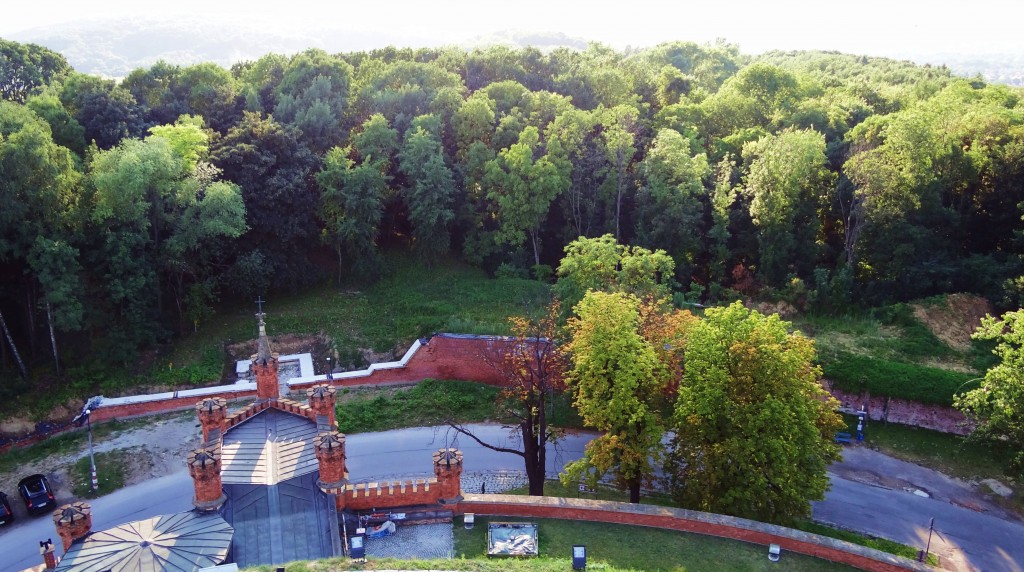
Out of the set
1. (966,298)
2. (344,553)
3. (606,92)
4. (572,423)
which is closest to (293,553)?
(344,553)

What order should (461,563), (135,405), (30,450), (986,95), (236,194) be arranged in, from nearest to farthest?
1. (461,563)
2. (30,450)
3. (135,405)
4. (236,194)
5. (986,95)

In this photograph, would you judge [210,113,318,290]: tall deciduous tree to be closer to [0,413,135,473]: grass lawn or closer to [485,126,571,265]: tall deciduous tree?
[0,413,135,473]: grass lawn

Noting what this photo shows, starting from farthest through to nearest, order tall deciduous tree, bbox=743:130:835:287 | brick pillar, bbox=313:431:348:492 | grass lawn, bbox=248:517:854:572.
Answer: tall deciduous tree, bbox=743:130:835:287 < brick pillar, bbox=313:431:348:492 < grass lawn, bbox=248:517:854:572

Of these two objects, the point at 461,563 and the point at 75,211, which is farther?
the point at 75,211

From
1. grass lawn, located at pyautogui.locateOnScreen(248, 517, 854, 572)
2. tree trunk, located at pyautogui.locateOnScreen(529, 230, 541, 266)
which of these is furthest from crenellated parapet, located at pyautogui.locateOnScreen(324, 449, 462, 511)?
tree trunk, located at pyautogui.locateOnScreen(529, 230, 541, 266)

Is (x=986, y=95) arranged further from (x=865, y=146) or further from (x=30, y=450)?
(x=30, y=450)

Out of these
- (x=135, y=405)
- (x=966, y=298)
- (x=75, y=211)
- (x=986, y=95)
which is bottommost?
(x=135, y=405)
